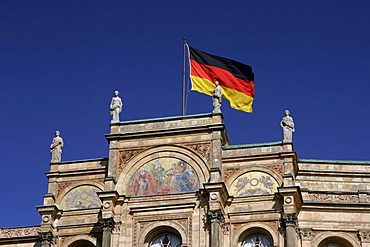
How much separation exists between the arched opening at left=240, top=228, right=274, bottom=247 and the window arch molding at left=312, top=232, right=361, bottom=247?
7.36 ft

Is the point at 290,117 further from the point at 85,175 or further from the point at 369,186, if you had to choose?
the point at 85,175

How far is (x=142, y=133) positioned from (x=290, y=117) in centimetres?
753

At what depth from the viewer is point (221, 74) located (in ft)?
169

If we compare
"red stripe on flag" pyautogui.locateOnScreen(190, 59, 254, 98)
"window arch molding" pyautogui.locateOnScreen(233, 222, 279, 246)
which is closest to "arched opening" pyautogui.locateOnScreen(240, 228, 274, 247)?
"window arch molding" pyautogui.locateOnScreen(233, 222, 279, 246)

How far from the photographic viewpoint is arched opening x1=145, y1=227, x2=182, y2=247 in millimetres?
45969

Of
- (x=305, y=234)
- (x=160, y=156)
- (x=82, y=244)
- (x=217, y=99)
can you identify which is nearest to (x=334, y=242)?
(x=305, y=234)

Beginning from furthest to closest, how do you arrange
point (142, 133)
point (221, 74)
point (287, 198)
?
1. point (221, 74)
2. point (142, 133)
3. point (287, 198)

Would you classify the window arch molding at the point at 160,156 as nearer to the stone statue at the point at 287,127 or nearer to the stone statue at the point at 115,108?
the stone statue at the point at 115,108

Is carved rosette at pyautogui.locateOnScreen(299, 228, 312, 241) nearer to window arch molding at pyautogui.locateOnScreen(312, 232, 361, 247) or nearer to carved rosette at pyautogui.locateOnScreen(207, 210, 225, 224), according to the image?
window arch molding at pyautogui.locateOnScreen(312, 232, 361, 247)

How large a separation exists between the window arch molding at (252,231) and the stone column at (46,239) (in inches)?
363

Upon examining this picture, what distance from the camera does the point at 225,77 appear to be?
169 ft

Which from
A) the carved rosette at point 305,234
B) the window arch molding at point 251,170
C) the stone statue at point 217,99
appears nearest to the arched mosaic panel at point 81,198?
the window arch molding at point 251,170

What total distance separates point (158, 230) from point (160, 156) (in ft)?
12.8

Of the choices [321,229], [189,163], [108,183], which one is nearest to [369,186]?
[321,229]
